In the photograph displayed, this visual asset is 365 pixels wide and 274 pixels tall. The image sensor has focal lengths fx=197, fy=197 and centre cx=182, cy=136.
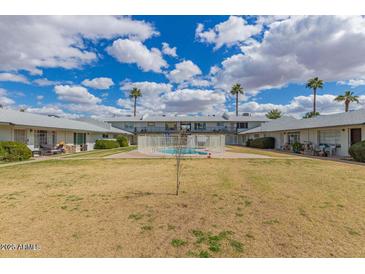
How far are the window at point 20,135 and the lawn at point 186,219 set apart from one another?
36.2ft

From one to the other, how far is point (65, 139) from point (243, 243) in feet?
77.4

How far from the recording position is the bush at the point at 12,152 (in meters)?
13.8

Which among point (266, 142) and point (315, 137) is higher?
point (315, 137)

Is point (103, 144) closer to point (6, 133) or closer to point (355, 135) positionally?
point (6, 133)

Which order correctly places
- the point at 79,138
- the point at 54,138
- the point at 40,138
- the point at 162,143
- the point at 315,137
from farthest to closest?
the point at 79,138 → the point at 315,137 → the point at 162,143 → the point at 54,138 → the point at 40,138

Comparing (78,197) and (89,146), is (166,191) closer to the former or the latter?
(78,197)

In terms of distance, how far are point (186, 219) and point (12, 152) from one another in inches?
615

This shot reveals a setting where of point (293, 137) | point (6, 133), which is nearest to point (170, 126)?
point (293, 137)

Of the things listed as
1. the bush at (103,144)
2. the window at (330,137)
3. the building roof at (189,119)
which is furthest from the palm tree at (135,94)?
the window at (330,137)

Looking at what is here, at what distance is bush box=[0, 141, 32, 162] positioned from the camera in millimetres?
13781

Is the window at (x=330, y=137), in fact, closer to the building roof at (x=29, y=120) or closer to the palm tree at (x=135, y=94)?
the building roof at (x=29, y=120)

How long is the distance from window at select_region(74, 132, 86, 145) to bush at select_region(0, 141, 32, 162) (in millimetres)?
9364

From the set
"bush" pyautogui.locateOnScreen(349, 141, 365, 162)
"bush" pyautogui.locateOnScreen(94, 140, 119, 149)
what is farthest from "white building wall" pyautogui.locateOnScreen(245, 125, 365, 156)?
"bush" pyautogui.locateOnScreen(94, 140, 119, 149)

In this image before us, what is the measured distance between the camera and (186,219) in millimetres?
4453
